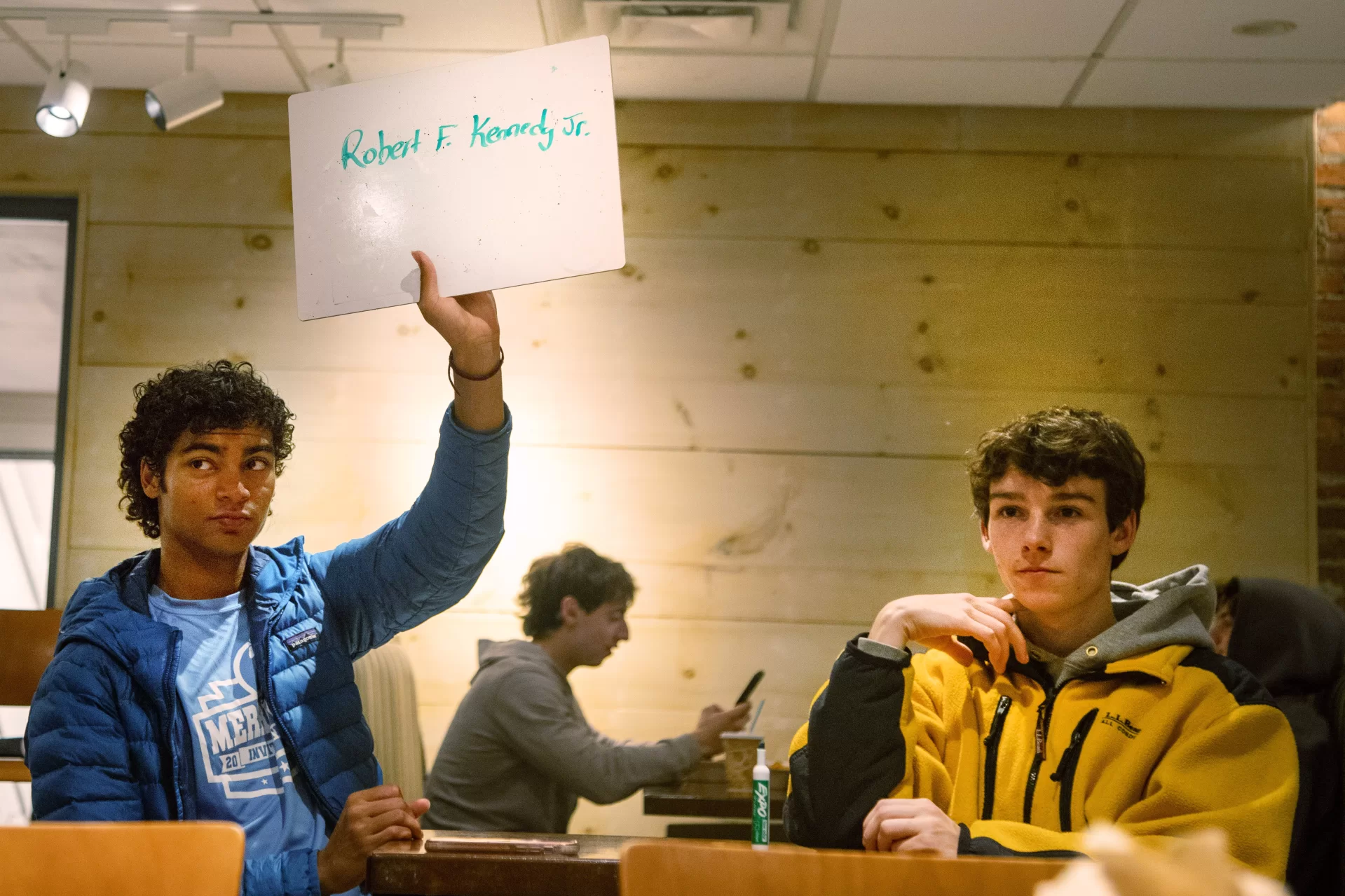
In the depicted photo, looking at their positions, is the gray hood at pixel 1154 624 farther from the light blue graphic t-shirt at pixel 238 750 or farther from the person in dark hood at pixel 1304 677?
the light blue graphic t-shirt at pixel 238 750

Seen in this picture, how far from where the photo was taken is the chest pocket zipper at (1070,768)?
4.62 ft

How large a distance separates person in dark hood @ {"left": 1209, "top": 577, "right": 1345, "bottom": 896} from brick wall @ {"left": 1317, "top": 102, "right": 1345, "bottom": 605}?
0.87m

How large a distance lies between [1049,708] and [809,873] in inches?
27.3

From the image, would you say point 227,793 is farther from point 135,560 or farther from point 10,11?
point 10,11

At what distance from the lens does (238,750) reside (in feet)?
4.58

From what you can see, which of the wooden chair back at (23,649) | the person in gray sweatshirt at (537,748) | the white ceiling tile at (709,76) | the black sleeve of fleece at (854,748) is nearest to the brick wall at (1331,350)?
the white ceiling tile at (709,76)

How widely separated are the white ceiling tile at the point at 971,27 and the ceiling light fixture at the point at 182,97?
1.63m

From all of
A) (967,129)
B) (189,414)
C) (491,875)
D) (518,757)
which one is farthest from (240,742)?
(967,129)

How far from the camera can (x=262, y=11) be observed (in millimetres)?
2840

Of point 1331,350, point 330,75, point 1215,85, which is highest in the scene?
point 1215,85

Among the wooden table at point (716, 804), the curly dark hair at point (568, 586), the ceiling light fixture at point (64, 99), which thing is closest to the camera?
the wooden table at point (716, 804)

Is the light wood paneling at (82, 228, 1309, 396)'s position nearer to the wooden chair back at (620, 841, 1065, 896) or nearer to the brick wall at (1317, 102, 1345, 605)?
the brick wall at (1317, 102, 1345, 605)

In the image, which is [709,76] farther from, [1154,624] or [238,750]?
[238,750]

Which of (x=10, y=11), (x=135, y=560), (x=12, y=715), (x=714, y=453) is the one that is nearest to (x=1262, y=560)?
(x=714, y=453)
